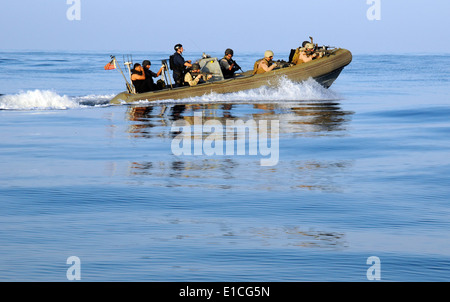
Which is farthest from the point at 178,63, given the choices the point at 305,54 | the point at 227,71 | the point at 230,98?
the point at 305,54

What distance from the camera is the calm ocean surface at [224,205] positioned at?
7.38 metres

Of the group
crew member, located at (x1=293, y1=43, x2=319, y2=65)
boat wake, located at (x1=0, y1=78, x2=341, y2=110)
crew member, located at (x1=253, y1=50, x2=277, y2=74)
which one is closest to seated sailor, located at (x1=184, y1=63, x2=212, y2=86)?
boat wake, located at (x1=0, y1=78, x2=341, y2=110)

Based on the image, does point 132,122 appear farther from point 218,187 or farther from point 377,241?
point 377,241

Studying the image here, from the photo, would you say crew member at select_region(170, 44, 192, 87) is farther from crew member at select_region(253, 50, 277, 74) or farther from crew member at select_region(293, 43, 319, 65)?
crew member at select_region(293, 43, 319, 65)

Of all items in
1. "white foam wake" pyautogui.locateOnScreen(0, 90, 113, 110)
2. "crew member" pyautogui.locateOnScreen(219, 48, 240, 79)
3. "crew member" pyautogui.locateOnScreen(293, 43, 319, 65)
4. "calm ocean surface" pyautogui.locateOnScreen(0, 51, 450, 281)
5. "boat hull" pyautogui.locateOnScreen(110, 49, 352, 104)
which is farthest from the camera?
"white foam wake" pyautogui.locateOnScreen(0, 90, 113, 110)

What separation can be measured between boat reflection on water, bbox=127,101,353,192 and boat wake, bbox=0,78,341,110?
7.52ft

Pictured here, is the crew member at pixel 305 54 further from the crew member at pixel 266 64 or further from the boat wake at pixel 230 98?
the crew member at pixel 266 64

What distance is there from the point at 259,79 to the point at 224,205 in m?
15.2

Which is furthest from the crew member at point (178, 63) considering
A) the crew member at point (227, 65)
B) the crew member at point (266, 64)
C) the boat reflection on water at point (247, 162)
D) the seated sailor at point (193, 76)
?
the crew member at point (266, 64)

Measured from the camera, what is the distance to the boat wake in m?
25.2

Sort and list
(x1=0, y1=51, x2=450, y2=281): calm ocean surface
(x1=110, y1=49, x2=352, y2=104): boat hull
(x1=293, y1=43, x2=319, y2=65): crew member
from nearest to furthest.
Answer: (x1=0, y1=51, x2=450, y2=281): calm ocean surface
(x1=110, y1=49, x2=352, y2=104): boat hull
(x1=293, y1=43, x2=319, y2=65): crew member

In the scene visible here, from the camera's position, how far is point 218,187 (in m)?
11.2

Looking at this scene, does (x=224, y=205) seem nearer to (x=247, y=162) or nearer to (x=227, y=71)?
(x=247, y=162)
